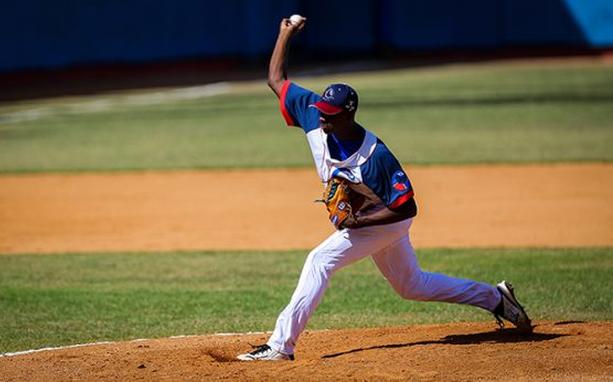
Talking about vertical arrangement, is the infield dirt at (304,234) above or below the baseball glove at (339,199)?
below

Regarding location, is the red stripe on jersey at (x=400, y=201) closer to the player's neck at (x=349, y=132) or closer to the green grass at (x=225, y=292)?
the player's neck at (x=349, y=132)

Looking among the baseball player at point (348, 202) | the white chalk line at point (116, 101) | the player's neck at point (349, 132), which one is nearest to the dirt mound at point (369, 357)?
the baseball player at point (348, 202)

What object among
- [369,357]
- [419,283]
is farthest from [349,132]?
[369,357]

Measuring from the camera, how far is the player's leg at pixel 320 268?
6.74 meters

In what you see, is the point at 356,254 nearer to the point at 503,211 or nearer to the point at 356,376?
the point at 356,376

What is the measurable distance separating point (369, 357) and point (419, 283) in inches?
24.5

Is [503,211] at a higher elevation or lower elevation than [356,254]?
lower

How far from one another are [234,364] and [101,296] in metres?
3.26

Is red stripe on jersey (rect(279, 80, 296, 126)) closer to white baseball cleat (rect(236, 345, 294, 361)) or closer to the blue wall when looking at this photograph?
white baseball cleat (rect(236, 345, 294, 361))

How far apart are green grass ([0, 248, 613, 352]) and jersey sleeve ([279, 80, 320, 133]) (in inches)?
77.3

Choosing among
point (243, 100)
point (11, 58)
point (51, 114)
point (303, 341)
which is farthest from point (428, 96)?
point (303, 341)

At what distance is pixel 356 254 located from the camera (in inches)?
270

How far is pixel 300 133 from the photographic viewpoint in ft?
69.6

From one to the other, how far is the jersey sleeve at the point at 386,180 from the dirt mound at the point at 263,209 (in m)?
5.00
